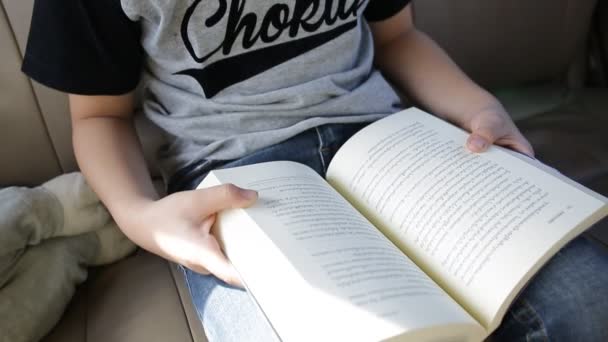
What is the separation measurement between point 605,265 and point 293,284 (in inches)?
10.9

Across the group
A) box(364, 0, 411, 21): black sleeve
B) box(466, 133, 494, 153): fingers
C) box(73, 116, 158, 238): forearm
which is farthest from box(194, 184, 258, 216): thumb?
box(364, 0, 411, 21): black sleeve

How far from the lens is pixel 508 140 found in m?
0.54

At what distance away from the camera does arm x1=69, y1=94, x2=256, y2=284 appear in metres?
0.44

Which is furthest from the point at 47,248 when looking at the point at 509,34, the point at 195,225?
the point at 509,34

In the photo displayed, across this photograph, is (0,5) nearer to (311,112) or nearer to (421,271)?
(311,112)

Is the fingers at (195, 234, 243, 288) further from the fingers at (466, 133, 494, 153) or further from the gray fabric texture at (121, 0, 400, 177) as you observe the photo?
the fingers at (466, 133, 494, 153)

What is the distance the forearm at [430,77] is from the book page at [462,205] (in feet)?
0.32

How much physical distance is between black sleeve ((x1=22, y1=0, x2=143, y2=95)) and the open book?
0.52 feet

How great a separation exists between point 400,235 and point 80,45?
35 cm

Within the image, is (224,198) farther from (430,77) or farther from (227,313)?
(430,77)

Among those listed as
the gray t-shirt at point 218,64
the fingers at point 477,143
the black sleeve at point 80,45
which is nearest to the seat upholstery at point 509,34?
the gray t-shirt at point 218,64

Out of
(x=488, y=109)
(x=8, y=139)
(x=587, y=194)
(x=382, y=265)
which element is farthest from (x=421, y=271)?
(x=8, y=139)

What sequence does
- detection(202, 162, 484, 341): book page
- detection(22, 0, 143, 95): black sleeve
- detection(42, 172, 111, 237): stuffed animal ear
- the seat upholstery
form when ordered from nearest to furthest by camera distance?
detection(202, 162, 484, 341): book page
detection(22, 0, 143, 95): black sleeve
detection(42, 172, 111, 237): stuffed animal ear
the seat upholstery

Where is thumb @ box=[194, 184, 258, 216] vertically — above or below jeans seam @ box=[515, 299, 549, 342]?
above
